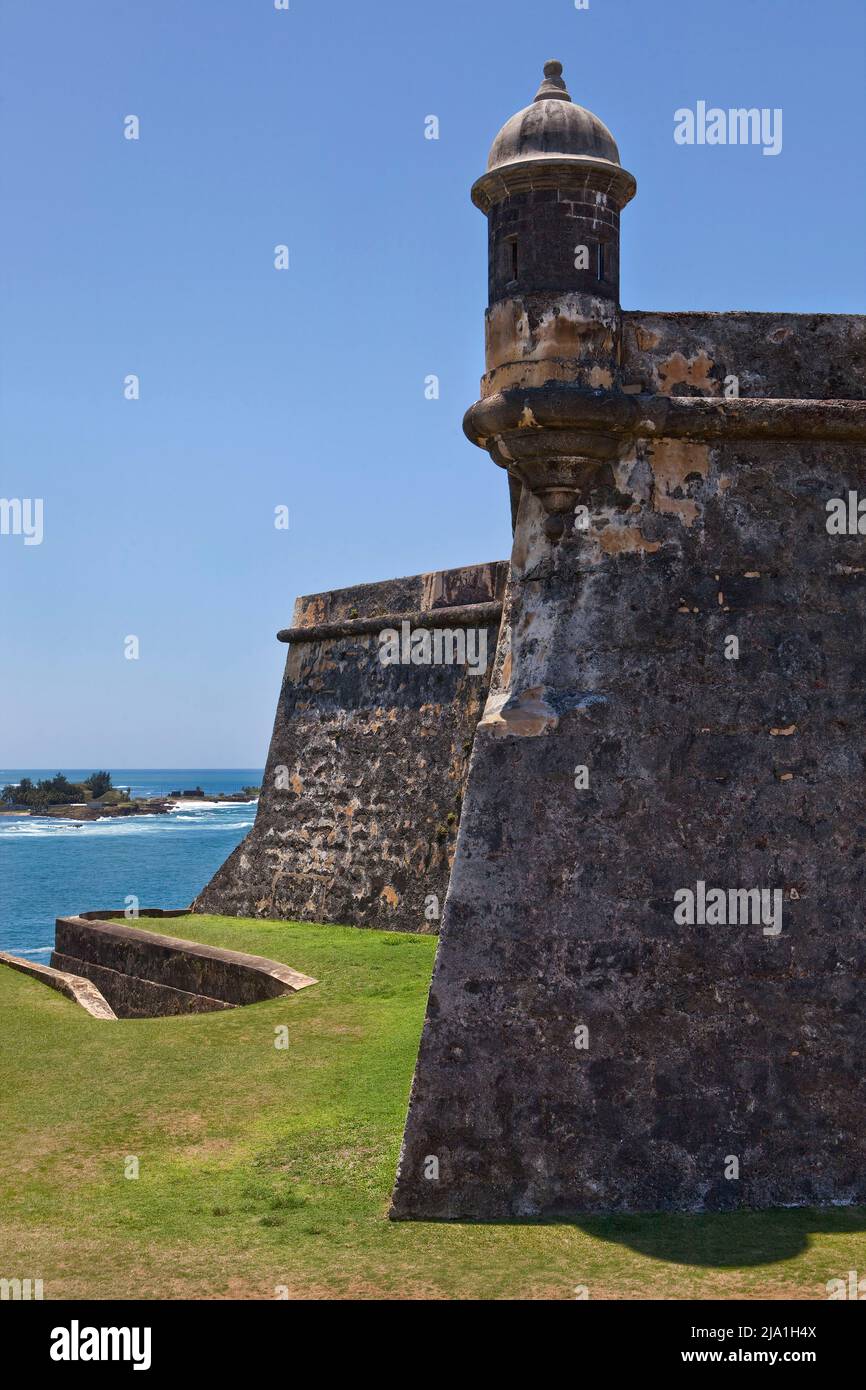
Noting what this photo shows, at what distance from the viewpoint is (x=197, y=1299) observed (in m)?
5.14

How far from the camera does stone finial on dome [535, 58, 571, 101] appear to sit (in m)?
6.89

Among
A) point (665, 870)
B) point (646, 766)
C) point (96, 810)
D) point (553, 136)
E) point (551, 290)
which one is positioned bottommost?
point (96, 810)

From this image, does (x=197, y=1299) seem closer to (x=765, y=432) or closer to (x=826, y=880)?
(x=826, y=880)

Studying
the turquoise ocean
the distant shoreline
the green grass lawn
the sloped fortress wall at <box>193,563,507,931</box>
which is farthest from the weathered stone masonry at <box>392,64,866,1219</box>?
the distant shoreline

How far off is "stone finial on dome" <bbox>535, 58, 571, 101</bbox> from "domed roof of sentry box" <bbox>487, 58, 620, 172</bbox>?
0.06m

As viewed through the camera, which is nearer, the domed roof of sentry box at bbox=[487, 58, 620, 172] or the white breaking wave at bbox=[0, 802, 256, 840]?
the domed roof of sentry box at bbox=[487, 58, 620, 172]

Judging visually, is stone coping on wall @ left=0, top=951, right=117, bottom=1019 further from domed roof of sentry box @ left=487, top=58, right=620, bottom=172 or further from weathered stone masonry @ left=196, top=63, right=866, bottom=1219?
domed roof of sentry box @ left=487, top=58, right=620, bottom=172

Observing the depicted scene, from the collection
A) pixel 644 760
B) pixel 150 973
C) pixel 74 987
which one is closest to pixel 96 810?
pixel 150 973

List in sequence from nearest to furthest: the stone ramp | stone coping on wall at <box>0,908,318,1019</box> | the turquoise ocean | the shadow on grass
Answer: the shadow on grass < stone coping on wall at <box>0,908,318,1019</box> < the stone ramp < the turquoise ocean

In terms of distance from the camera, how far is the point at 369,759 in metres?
16.5

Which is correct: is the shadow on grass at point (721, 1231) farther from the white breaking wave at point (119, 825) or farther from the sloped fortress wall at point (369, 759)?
A: the white breaking wave at point (119, 825)

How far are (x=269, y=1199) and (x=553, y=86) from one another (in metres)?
5.72

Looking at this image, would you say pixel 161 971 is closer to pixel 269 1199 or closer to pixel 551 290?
pixel 269 1199

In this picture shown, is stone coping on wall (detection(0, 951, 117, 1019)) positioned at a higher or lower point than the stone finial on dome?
lower
